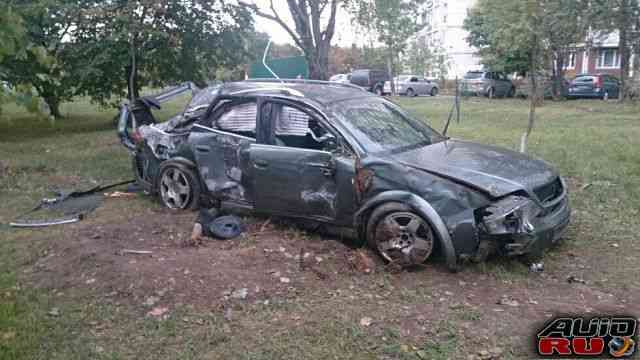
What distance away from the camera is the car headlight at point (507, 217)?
4.55 metres

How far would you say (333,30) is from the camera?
41.2 feet

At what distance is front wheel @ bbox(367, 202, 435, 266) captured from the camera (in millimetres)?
4766

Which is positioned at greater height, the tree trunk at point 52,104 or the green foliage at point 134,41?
the green foliage at point 134,41

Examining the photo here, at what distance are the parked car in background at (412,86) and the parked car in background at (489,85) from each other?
2819 millimetres

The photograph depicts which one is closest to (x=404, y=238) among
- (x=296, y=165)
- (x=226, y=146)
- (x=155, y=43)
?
(x=296, y=165)

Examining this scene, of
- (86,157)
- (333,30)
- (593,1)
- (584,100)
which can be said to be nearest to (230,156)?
(86,157)

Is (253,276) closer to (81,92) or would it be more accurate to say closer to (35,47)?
(35,47)

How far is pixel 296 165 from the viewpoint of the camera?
215 inches

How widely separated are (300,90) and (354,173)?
1268 millimetres

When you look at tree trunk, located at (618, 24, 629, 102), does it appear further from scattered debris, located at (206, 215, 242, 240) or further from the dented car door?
scattered debris, located at (206, 215, 242, 240)

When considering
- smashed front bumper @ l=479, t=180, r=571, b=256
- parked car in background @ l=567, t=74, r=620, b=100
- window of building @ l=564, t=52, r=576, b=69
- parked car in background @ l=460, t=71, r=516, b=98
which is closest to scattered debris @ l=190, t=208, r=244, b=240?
smashed front bumper @ l=479, t=180, r=571, b=256

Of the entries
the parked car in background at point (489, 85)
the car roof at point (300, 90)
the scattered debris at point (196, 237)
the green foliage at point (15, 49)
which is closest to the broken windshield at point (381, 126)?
the car roof at point (300, 90)

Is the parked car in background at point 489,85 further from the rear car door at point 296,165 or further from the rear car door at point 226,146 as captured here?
the rear car door at point 296,165

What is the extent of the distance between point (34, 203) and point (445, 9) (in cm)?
5476
